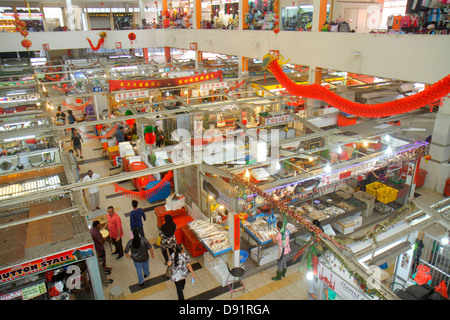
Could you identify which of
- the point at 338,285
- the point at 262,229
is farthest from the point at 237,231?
the point at 338,285

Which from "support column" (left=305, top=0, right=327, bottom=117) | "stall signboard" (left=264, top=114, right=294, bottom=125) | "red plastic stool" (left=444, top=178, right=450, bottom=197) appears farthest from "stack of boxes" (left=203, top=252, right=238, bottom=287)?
A: "red plastic stool" (left=444, top=178, right=450, bottom=197)

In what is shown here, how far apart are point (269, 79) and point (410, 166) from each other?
891 centimetres

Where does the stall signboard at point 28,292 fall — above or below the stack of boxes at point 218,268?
above

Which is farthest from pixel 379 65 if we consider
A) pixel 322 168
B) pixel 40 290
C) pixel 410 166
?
pixel 40 290

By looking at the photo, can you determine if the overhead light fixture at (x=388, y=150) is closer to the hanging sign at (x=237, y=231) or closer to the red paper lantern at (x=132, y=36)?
the hanging sign at (x=237, y=231)

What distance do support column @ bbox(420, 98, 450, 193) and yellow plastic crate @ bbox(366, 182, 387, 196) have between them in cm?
256

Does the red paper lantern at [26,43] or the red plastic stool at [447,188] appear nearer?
the red plastic stool at [447,188]

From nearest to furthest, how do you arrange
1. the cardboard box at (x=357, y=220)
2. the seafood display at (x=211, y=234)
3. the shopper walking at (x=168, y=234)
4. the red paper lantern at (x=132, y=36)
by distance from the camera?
the shopper walking at (x=168, y=234), the seafood display at (x=211, y=234), the cardboard box at (x=357, y=220), the red paper lantern at (x=132, y=36)

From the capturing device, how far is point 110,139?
1441 cm

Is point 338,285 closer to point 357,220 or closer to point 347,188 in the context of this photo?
Answer: point 357,220

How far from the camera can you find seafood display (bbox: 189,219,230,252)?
7277 millimetres

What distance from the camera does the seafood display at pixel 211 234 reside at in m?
7.28

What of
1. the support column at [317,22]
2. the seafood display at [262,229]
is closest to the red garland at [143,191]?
the seafood display at [262,229]

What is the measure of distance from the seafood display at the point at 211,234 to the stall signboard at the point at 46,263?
292 cm
